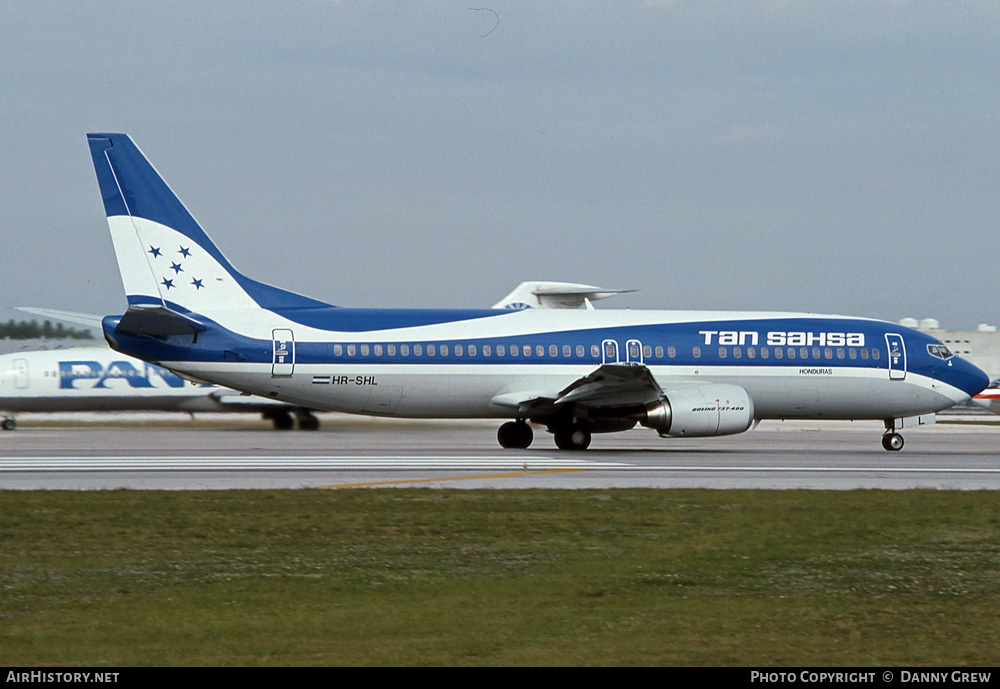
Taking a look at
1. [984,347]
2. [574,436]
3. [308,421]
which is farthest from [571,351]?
[984,347]

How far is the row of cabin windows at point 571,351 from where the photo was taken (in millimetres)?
26625

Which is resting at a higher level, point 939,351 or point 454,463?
point 939,351

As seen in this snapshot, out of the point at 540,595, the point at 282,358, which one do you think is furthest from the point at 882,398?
the point at 540,595

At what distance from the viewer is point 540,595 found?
9734mm

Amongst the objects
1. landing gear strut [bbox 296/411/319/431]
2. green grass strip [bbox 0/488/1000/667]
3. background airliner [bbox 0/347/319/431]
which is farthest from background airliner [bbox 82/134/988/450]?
background airliner [bbox 0/347/319/431]

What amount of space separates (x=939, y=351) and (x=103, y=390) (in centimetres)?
2676

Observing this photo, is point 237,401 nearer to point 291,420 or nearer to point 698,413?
point 291,420

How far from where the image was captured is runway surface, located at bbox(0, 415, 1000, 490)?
61.6 feet

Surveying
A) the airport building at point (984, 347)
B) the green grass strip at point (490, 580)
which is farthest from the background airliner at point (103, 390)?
the airport building at point (984, 347)

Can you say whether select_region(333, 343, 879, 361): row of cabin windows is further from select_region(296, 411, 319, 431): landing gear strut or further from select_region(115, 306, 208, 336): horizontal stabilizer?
select_region(296, 411, 319, 431): landing gear strut

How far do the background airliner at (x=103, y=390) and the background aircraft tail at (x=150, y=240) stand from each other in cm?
1474

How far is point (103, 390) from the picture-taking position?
41.3 m

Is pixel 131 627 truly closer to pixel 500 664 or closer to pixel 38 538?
pixel 500 664
